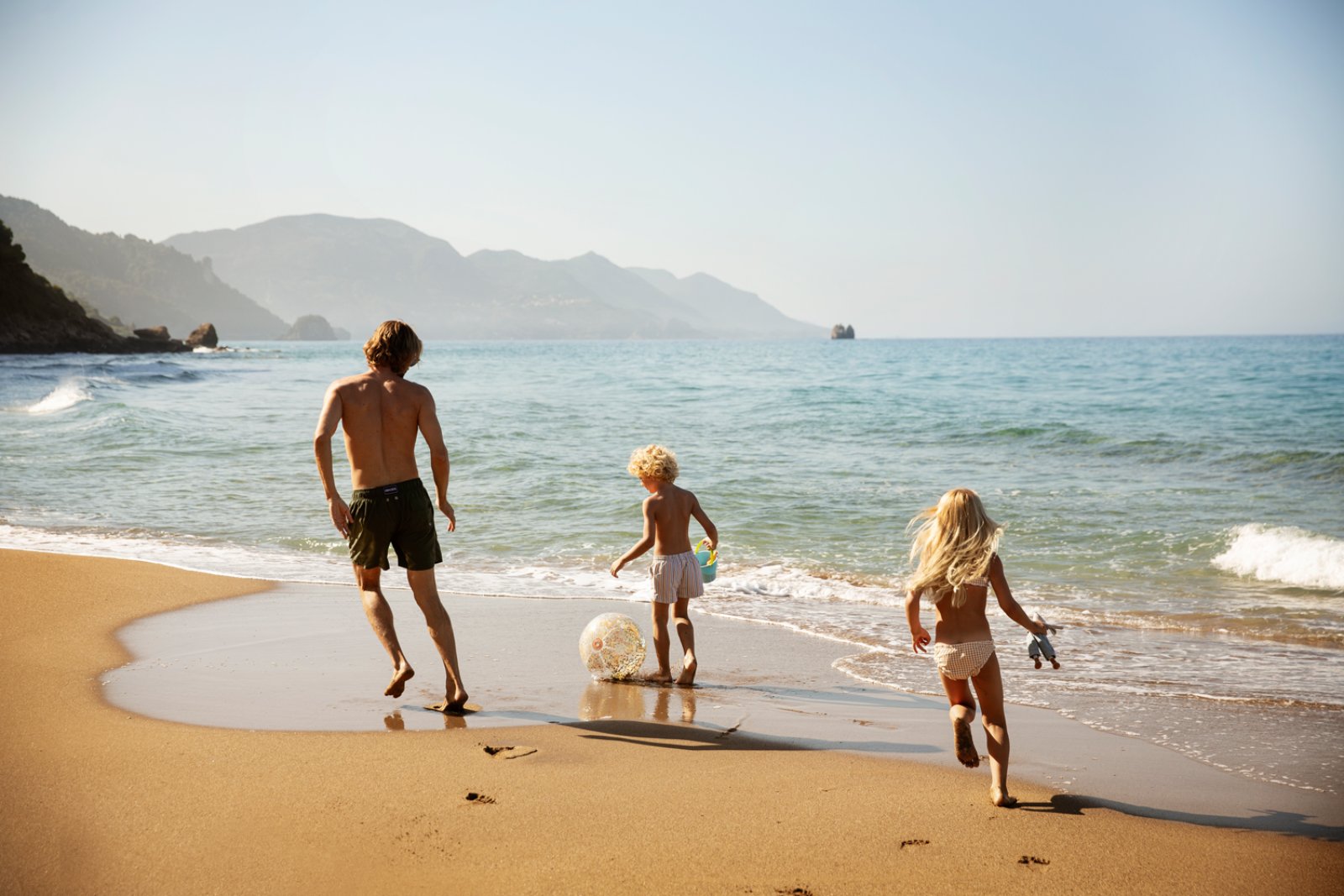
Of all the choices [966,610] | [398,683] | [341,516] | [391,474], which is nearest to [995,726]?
[966,610]

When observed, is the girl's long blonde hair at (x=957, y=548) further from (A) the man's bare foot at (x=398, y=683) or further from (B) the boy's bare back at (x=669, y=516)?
(A) the man's bare foot at (x=398, y=683)

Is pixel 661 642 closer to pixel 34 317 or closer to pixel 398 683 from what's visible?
pixel 398 683

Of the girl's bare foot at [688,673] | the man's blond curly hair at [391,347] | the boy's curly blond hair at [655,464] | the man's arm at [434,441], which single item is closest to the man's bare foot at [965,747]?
the girl's bare foot at [688,673]

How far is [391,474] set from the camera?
17.0ft

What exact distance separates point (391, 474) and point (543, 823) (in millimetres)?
2141

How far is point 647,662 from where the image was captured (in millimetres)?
6602

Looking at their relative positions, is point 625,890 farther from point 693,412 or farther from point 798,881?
point 693,412

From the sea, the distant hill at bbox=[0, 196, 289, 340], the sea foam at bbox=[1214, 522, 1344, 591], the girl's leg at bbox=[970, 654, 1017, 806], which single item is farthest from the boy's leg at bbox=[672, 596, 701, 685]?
the distant hill at bbox=[0, 196, 289, 340]

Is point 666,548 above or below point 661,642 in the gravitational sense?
above

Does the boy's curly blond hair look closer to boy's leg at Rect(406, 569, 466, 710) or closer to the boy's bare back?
the boy's bare back

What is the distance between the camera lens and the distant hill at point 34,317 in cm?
5844

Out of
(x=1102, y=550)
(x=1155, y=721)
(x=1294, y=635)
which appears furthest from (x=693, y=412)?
(x=1155, y=721)

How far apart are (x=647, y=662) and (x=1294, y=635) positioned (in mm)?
5081

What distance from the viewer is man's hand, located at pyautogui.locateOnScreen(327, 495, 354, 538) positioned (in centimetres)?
505
